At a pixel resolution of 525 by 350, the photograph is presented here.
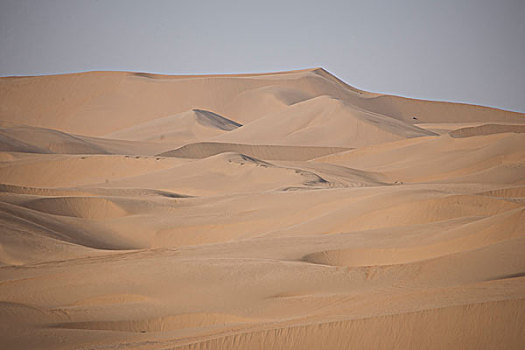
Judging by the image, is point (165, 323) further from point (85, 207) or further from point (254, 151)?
point (254, 151)

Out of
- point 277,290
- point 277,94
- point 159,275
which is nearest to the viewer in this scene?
point 277,290

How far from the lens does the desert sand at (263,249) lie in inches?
216

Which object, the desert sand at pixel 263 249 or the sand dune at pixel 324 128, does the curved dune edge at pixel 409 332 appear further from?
the sand dune at pixel 324 128

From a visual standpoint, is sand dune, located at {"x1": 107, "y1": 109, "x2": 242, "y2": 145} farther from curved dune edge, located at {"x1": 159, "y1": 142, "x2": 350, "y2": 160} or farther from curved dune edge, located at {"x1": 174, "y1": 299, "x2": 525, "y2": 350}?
curved dune edge, located at {"x1": 174, "y1": 299, "x2": 525, "y2": 350}

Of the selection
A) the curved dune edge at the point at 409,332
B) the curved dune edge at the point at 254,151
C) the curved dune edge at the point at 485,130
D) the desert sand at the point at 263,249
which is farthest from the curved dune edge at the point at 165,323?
the curved dune edge at the point at 485,130

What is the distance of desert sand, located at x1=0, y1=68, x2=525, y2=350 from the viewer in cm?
549

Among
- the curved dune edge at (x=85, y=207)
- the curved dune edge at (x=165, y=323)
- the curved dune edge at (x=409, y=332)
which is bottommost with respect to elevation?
the curved dune edge at (x=85, y=207)

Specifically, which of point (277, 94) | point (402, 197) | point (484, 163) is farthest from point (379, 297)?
point (277, 94)

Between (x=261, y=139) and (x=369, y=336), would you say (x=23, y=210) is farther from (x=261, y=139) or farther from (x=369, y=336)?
(x=261, y=139)

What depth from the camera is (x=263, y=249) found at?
10.8 m

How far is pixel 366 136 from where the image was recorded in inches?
1598

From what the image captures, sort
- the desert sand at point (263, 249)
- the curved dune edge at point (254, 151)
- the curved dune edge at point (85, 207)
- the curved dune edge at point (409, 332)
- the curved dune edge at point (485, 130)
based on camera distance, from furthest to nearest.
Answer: the curved dune edge at point (485, 130)
the curved dune edge at point (254, 151)
the curved dune edge at point (85, 207)
the desert sand at point (263, 249)
the curved dune edge at point (409, 332)

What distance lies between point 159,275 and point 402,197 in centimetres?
719

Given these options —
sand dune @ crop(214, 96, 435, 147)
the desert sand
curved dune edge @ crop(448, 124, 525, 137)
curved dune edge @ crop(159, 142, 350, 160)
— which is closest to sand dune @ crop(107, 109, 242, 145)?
sand dune @ crop(214, 96, 435, 147)
